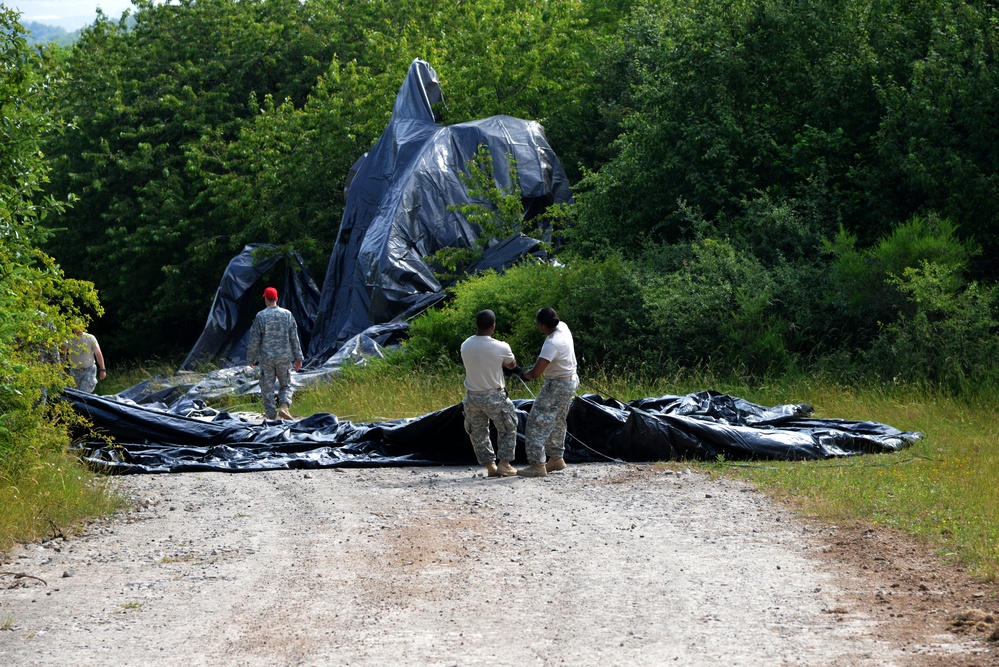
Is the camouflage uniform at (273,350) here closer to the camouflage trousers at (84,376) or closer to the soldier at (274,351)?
the soldier at (274,351)

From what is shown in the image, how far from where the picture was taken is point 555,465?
11.7m

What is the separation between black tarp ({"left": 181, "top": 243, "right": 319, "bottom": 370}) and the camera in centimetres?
2611

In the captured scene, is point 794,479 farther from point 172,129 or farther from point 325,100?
point 172,129

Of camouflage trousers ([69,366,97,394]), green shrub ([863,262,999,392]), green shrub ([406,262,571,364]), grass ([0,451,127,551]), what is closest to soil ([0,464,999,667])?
grass ([0,451,127,551])

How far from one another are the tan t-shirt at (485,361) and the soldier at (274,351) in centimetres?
514

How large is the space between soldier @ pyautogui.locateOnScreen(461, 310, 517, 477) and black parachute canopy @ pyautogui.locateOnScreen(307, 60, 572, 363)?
10.5 m

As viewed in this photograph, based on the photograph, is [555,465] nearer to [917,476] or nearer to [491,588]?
[917,476]

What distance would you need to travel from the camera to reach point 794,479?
10.5 metres

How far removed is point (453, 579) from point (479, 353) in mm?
4448

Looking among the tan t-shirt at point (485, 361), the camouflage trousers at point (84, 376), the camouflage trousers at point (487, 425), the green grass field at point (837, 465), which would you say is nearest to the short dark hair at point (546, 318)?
the tan t-shirt at point (485, 361)

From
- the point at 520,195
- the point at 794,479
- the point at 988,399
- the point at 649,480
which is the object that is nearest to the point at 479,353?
the point at 649,480

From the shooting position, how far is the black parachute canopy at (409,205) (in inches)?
891

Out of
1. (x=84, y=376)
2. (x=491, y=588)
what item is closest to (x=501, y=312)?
(x=84, y=376)

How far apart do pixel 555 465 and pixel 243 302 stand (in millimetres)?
16603
